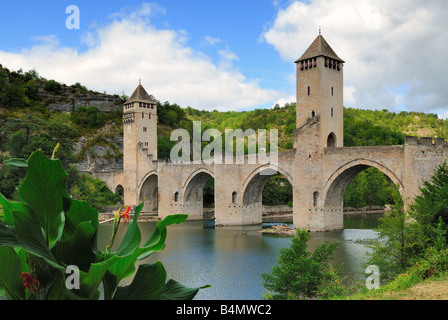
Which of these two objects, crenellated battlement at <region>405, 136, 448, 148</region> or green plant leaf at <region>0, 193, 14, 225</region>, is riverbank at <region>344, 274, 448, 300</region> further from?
crenellated battlement at <region>405, 136, 448, 148</region>

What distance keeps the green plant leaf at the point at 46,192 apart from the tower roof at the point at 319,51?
2588 cm

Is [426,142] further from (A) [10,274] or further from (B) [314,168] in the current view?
(A) [10,274]

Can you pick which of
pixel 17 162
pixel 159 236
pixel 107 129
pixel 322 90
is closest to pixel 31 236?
pixel 17 162

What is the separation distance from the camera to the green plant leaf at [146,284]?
112 inches

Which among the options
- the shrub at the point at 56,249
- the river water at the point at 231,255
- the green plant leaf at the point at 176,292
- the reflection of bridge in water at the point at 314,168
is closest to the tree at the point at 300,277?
the river water at the point at 231,255

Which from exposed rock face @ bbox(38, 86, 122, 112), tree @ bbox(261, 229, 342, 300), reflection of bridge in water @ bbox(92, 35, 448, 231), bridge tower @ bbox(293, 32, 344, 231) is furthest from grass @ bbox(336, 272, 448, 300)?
exposed rock face @ bbox(38, 86, 122, 112)

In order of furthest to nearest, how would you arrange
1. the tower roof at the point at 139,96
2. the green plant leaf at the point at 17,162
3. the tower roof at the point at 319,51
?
the tower roof at the point at 139,96, the tower roof at the point at 319,51, the green plant leaf at the point at 17,162

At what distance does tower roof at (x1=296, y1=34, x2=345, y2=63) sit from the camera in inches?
1063

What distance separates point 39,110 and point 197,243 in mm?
46657

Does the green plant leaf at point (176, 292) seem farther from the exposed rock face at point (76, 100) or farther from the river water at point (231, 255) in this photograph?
the exposed rock face at point (76, 100)

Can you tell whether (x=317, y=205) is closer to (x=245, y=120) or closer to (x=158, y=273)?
(x=158, y=273)

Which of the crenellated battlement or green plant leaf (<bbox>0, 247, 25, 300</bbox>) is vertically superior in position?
the crenellated battlement

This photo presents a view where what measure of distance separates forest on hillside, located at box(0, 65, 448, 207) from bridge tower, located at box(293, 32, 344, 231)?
228 inches

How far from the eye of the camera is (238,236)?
91.5 feet
